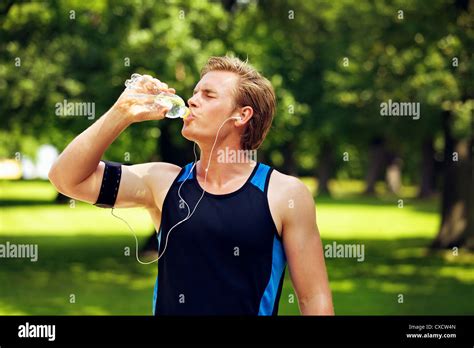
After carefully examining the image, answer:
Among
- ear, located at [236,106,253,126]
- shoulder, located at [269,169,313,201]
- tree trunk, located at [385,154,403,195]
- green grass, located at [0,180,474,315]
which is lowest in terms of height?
green grass, located at [0,180,474,315]

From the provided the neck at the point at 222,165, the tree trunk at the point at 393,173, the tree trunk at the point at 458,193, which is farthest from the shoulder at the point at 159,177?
the tree trunk at the point at 393,173

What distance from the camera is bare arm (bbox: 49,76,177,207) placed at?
3639 millimetres

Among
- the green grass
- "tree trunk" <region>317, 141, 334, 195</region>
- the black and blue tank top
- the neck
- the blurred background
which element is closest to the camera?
the black and blue tank top

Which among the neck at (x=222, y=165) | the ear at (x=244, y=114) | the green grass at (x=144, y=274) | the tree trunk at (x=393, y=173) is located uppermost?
the ear at (x=244, y=114)

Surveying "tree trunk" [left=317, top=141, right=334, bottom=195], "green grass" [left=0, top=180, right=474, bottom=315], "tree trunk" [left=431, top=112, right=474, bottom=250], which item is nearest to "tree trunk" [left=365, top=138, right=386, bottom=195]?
"tree trunk" [left=317, top=141, right=334, bottom=195]

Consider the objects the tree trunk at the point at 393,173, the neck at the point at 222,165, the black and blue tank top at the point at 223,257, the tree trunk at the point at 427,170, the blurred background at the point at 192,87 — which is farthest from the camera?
the tree trunk at the point at 393,173

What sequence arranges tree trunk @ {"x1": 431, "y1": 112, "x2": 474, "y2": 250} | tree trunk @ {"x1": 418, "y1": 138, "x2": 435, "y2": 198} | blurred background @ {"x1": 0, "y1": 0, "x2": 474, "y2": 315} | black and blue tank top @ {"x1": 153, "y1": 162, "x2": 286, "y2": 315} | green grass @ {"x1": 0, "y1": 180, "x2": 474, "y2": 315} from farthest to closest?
tree trunk @ {"x1": 418, "y1": 138, "x2": 435, "y2": 198}, tree trunk @ {"x1": 431, "y1": 112, "x2": 474, "y2": 250}, blurred background @ {"x1": 0, "y1": 0, "x2": 474, "y2": 315}, green grass @ {"x1": 0, "y1": 180, "x2": 474, "y2": 315}, black and blue tank top @ {"x1": 153, "y1": 162, "x2": 286, "y2": 315}

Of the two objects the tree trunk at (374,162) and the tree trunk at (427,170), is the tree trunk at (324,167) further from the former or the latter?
the tree trunk at (427,170)

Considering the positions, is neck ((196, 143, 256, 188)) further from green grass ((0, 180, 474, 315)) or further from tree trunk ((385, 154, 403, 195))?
tree trunk ((385, 154, 403, 195))

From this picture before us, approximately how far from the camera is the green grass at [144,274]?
53.0 feet

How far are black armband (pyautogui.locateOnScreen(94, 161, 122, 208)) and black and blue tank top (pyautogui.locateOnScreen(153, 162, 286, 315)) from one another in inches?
11.9

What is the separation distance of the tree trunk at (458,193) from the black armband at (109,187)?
66.4 ft

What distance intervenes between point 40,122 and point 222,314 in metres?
19.6

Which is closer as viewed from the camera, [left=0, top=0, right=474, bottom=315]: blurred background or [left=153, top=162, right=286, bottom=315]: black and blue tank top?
[left=153, top=162, right=286, bottom=315]: black and blue tank top
